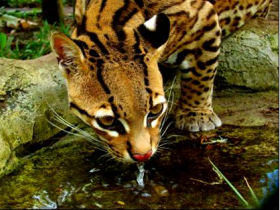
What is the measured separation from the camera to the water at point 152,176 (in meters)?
3.12

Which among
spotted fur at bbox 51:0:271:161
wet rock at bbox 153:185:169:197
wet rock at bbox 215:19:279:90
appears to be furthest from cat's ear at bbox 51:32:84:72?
wet rock at bbox 215:19:279:90

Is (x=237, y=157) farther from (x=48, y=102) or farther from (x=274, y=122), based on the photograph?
(x=48, y=102)

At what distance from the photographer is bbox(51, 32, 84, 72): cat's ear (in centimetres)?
299

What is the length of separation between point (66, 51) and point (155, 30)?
617 mm

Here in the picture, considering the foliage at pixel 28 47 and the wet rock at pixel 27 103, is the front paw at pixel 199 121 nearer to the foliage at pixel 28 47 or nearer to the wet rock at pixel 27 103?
the wet rock at pixel 27 103

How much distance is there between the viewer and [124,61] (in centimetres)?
305

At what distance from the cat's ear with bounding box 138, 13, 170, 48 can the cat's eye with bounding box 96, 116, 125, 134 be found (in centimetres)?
62

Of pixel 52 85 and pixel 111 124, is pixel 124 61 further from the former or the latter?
pixel 52 85

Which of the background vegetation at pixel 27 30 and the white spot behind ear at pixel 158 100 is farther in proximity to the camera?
the background vegetation at pixel 27 30

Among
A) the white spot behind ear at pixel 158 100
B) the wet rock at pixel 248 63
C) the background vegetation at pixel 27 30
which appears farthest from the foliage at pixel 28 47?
the white spot behind ear at pixel 158 100

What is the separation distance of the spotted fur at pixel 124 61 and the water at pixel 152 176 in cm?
37

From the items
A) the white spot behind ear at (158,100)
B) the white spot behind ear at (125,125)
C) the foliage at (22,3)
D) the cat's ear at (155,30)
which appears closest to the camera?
the white spot behind ear at (125,125)

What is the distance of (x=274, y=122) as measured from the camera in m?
4.30

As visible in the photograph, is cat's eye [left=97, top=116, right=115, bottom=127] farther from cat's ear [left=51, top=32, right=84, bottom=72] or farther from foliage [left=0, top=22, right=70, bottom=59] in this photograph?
foliage [left=0, top=22, right=70, bottom=59]
